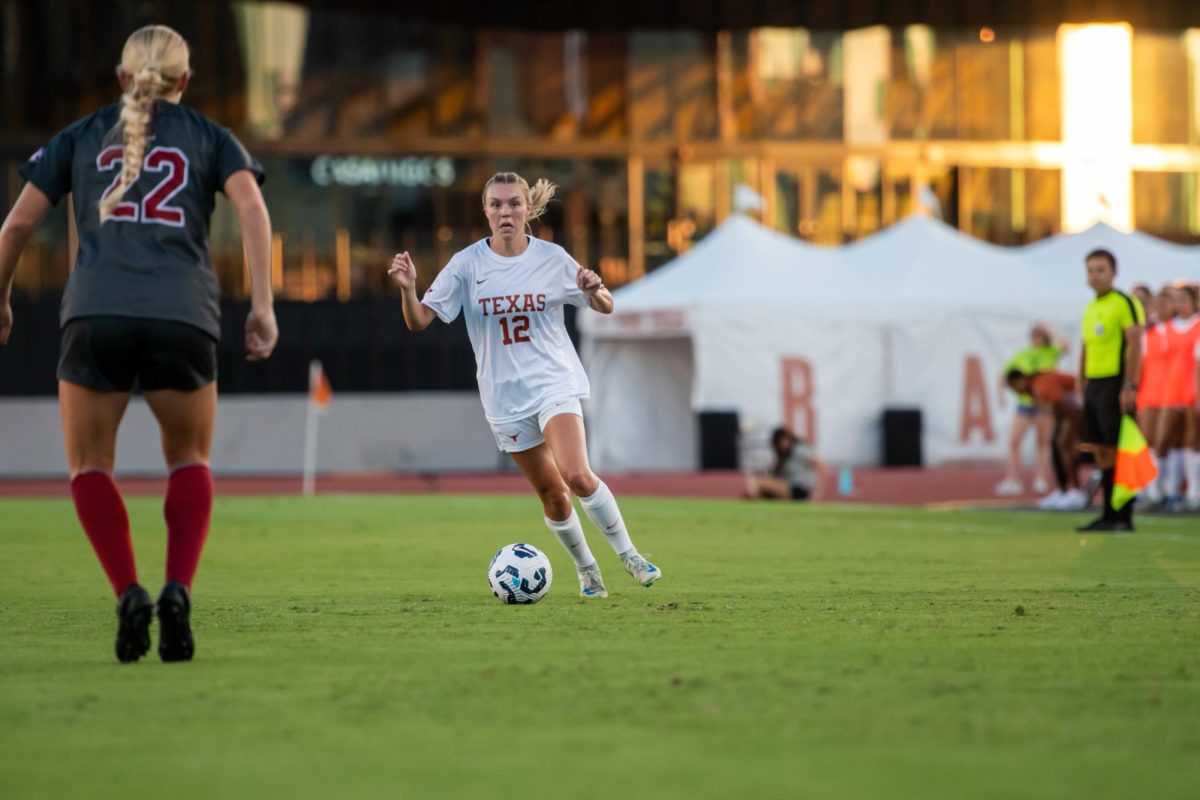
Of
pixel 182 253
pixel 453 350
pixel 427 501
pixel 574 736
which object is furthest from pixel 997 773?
pixel 453 350

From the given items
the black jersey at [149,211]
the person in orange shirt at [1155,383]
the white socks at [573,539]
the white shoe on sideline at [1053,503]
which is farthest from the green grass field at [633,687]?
the person in orange shirt at [1155,383]

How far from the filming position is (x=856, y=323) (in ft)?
94.6

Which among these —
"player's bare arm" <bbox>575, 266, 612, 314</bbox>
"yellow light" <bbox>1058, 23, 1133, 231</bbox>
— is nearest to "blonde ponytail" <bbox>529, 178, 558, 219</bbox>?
"player's bare arm" <bbox>575, 266, 612, 314</bbox>

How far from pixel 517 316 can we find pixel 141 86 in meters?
2.91

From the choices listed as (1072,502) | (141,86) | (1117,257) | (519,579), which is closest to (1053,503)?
(1072,502)

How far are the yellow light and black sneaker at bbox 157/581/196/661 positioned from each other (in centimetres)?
3809

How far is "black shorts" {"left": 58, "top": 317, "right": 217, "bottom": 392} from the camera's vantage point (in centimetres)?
652

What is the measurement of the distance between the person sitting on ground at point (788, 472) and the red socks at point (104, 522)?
15.4 meters

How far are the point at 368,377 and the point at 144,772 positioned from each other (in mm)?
33254

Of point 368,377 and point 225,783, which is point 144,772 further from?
point 368,377

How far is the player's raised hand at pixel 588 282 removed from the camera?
8.93m

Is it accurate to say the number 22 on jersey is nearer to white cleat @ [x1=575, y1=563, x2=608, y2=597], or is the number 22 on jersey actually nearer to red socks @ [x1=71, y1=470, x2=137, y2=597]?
red socks @ [x1=71, y1=470, x2=137, y2=597]

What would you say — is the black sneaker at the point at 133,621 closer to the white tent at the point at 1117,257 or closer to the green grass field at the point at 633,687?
the green grass field at the point at 633,687

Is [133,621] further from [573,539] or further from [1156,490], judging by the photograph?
[1156,490]
